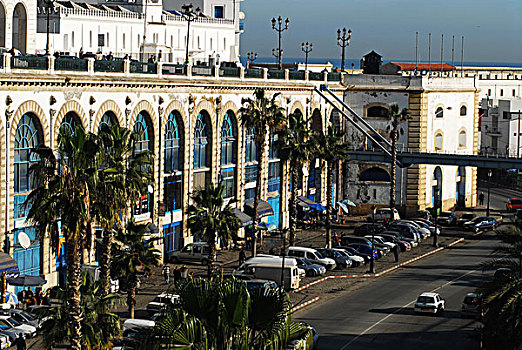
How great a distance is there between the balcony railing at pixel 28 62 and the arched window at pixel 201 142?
1984 centimetres

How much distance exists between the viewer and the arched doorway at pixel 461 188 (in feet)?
356

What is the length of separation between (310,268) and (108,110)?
1689 centimetres

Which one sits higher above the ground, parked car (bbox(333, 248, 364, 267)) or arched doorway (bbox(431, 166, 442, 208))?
arched doorway (bbox(431, 166, 442, 208))

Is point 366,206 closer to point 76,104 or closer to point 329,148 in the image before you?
point 329,148

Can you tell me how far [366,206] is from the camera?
4050 inches

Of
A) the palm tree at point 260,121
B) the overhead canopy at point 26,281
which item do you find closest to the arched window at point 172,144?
the palm tree at point 260,121

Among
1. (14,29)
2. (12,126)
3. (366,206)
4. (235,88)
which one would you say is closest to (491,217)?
(366,206)

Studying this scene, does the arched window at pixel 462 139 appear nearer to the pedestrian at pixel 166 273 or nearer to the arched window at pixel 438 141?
the arched window at pixel 438 141

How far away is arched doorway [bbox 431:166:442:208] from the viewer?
104 m

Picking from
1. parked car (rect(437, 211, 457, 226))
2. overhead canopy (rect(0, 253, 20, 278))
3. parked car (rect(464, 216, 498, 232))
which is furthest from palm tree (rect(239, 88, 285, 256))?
parked car (rect(437, 211, 457, 226))

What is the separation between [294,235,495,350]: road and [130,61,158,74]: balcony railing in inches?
800

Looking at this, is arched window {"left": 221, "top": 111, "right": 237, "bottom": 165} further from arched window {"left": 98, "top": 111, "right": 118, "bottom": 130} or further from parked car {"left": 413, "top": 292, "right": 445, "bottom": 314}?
parked car {"left": 413, "top": 292, "right": 445, "bottom": 314}

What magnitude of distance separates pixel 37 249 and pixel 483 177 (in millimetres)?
95433

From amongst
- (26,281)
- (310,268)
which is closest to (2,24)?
(26,281)
